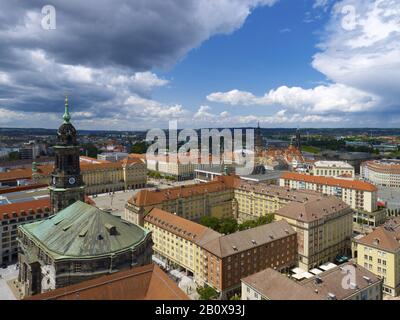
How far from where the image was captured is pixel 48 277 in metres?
42.2

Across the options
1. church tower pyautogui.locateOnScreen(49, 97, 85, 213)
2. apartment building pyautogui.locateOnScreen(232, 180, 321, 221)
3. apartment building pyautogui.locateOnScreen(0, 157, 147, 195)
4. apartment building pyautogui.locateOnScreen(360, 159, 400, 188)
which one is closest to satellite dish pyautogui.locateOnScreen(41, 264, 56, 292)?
church tower pyautogui.locateOnScreen(49, 97, 85, 213)

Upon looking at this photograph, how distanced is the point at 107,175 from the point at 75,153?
93952mm

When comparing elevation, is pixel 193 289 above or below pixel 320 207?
below

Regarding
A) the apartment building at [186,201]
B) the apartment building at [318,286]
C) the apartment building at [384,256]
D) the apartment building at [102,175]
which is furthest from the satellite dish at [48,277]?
the apartment building at [102,175]

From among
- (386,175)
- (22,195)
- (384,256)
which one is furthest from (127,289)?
(386,175)

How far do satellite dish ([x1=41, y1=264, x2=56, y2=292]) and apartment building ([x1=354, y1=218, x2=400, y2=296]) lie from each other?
55795 mm

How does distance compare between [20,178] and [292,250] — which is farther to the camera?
[20,178]

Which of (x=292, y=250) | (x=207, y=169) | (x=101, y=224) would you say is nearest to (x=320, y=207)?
(x=292, y=250)

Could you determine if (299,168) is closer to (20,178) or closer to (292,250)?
(292,250)

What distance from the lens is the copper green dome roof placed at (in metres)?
40.8

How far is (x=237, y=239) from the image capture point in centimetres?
5816

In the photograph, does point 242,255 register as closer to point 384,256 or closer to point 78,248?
point 384,256

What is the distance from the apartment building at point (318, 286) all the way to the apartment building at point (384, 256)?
→ 13.0m
